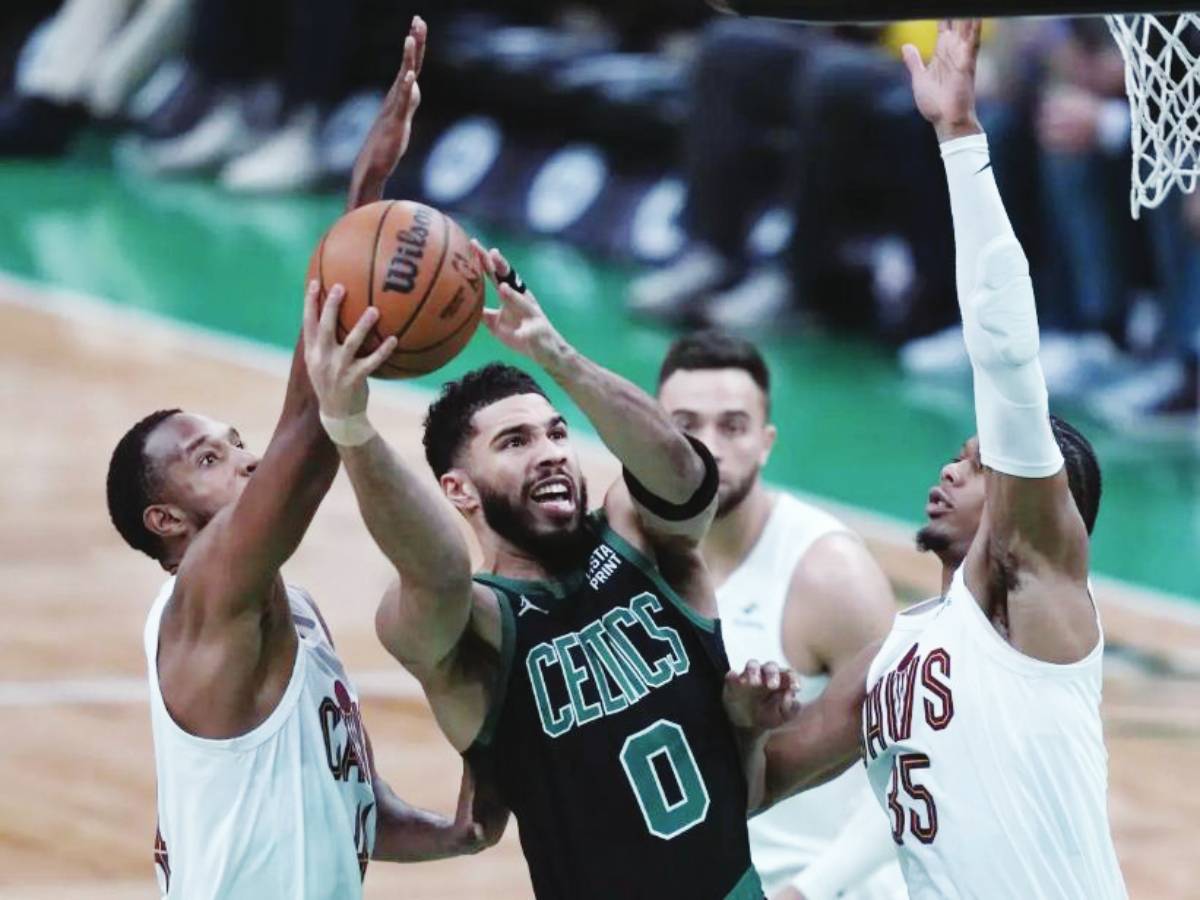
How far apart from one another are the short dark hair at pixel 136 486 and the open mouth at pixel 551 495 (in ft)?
2.47

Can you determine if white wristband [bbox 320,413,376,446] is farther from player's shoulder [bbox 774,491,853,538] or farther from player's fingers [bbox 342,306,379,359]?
player's shoulder [bbox 774,491,853,538]

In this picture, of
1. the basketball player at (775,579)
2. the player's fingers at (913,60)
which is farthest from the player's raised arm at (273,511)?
the basketball player at (775,579)

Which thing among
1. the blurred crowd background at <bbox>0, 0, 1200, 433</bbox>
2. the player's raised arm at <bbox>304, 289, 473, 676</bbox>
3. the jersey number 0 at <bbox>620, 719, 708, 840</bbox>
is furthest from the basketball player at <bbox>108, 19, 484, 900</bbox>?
the blurred crowd background at <bbox>0, 0, 1200, 433</bbox>

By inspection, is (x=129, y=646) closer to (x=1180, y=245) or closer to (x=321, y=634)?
(x=321, y=634)

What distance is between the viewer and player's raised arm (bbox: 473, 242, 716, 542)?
4637 mm

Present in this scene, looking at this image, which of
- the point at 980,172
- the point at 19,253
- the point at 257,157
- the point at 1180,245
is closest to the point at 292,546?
the point at 980,172

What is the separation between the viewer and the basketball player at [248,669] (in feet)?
14.7

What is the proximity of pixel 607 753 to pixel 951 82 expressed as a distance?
58.1 inches

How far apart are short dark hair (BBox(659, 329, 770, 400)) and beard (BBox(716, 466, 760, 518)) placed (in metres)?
0.26

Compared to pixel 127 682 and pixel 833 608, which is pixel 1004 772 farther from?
pixel 127 682

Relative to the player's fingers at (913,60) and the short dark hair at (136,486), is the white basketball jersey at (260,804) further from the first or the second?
the player's fingers at (913,60)

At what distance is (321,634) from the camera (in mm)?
5074

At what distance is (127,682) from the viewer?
28.3 ft

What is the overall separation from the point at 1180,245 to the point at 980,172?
6.67 meters
